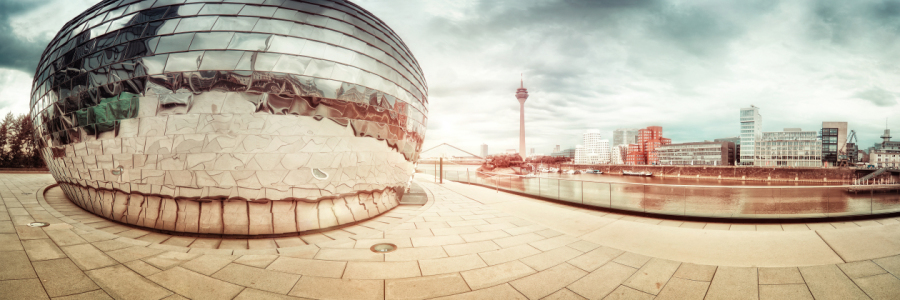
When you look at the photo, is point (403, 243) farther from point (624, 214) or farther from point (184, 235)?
point (624, 214)

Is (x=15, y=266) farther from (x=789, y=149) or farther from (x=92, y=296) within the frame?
(x=789, y=149)

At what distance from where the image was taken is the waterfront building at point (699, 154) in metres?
91.3

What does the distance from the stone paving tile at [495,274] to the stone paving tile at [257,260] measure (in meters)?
2.99

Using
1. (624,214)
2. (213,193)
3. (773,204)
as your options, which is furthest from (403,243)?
(773,204)

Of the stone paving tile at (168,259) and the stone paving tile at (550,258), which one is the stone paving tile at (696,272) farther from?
the stone paving tile at (168,259)

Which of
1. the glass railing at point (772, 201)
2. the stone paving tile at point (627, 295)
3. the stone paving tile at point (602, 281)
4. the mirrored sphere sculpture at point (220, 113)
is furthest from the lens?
the glass railing at point (772, 201)

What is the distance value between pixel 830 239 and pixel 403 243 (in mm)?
7990

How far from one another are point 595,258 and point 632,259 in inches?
22.8

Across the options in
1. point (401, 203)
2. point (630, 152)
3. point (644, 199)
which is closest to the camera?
point (644, 199)

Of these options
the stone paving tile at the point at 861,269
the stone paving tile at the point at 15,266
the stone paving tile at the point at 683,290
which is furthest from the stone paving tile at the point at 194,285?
the stone paving tile at the point at 861,269

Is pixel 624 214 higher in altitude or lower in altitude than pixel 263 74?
lower

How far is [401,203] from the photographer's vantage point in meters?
9.59

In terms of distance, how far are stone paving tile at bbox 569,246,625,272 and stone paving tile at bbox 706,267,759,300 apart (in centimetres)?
127

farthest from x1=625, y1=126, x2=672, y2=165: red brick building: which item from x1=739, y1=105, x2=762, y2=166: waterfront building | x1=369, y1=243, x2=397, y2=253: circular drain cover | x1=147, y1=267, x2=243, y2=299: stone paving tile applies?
x1=147, y1=267, x2=243, y2=299: stone paving tile
